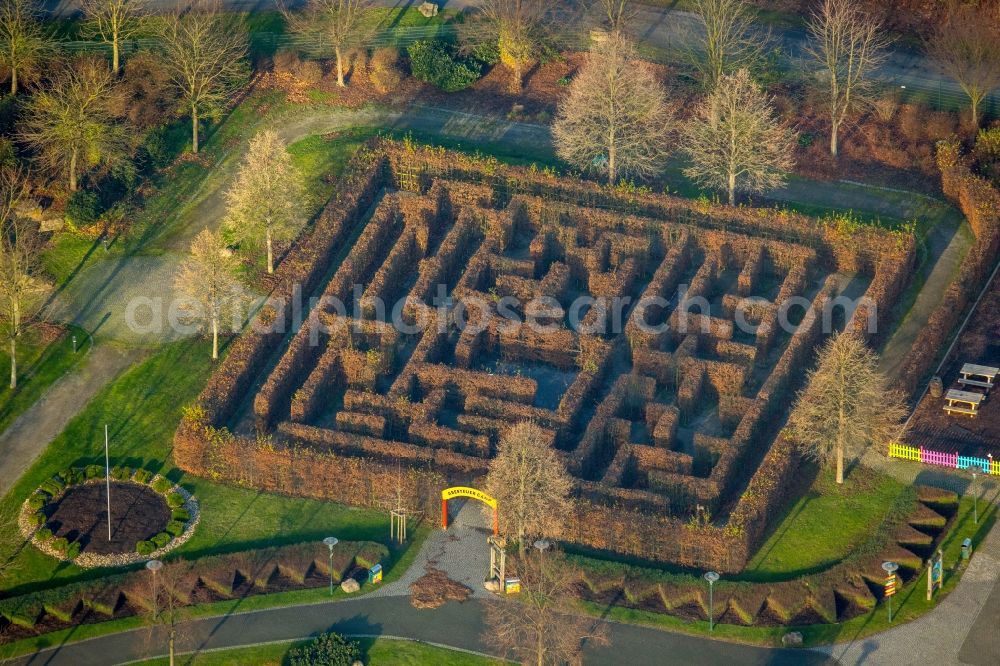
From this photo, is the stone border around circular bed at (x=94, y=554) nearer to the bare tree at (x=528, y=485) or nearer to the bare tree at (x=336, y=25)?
the bare tree at (x=528, y=485)

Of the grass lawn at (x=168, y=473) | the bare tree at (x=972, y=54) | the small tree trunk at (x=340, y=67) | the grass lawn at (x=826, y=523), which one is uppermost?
the bare tree at (x=972, y=54)

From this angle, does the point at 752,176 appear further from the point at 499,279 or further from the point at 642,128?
the point at 499,279

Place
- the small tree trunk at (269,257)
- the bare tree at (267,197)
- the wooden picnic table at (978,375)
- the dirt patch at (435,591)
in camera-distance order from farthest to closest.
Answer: the small tree trunk at (269,257)
the bare tree at (267,197)
the wooden picnic table at (978,375)
the dirt patch at (435,591)

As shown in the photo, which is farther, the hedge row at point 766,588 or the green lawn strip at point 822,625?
the hedge row at point 766,588

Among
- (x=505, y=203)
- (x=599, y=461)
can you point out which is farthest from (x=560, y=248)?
(x=599, y=461)

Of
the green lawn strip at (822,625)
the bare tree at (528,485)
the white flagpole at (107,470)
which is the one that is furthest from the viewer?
the white flagpole at (107,470)

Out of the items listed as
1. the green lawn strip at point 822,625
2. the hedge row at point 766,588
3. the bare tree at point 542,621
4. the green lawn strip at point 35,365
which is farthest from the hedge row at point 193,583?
the green lawn strip at point 35,365

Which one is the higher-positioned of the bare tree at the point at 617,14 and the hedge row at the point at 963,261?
the bare tree at the point at 617,14
